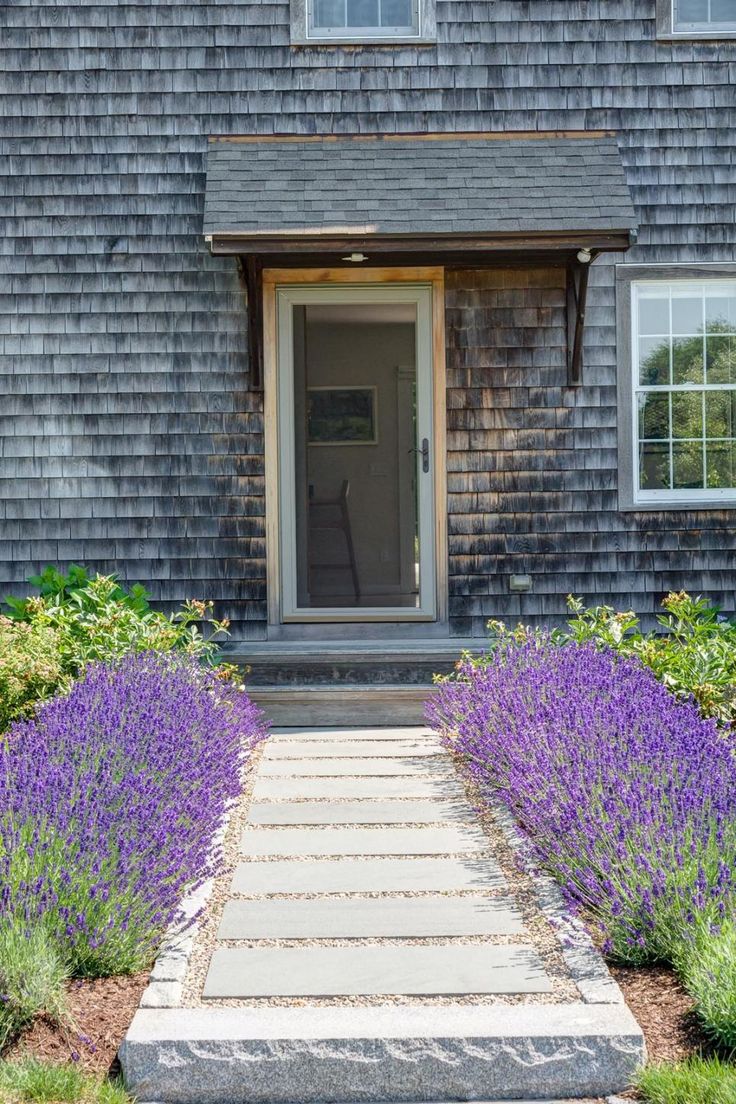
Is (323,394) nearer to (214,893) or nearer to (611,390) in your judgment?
(611,390)

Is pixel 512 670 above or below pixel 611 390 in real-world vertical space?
below

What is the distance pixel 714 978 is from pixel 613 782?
0.95 m

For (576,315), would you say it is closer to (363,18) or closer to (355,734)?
(363,18)

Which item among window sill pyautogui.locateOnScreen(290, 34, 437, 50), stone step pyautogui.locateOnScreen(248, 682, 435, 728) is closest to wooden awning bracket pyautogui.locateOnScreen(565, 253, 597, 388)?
window sill pyautogui.locateOnScreen(290, 34, 437, 50)

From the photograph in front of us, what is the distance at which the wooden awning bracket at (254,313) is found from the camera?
6.53 meters

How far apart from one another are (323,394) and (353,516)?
0.86 meters

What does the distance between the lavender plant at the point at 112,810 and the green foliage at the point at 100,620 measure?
78cm

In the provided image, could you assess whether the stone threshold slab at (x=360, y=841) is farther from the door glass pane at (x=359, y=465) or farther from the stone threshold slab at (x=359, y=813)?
Answer: the door glass pane at (x=359, y=465)

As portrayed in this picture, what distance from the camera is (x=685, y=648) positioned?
5.43 m

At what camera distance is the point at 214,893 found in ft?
11.4

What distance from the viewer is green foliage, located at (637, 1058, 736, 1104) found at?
7.52ft

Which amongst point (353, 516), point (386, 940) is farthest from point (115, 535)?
point (386, 940)

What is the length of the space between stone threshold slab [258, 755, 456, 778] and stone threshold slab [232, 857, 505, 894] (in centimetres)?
116

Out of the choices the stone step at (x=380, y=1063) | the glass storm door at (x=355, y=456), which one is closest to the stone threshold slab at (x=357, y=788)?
the stone step at (x=380, y=1063)
